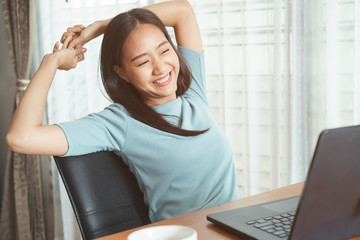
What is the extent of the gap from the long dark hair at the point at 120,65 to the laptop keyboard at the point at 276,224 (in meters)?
0.51

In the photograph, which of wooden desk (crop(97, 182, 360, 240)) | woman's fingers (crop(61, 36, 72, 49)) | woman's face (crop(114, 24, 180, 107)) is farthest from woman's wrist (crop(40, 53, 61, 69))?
wooden desk (crop(97, 182, 360, 240))

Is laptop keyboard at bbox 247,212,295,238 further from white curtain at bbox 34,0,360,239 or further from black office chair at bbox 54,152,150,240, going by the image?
white curtain at bbox 34,0,360,239

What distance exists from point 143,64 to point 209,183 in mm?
421

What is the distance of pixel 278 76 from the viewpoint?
1935 millimetres

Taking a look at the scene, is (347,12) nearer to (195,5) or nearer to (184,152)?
(195,5)

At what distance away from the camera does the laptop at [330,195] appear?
0.63 metres

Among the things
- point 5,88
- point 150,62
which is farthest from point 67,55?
point 5,88

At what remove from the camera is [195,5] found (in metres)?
2.13

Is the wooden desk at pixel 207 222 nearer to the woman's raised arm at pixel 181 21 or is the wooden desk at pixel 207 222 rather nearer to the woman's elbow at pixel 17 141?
the woman's elbow at pixel 17 141

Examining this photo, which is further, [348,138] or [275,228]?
[275,228]

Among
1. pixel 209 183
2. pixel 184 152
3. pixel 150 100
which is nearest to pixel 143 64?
pixel 150 100

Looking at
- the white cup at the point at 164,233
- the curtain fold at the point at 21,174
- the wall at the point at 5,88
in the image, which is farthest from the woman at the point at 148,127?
the wall at the point at 5,88

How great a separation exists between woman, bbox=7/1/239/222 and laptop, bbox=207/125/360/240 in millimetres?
503

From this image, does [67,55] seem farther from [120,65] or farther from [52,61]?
[120,65]
